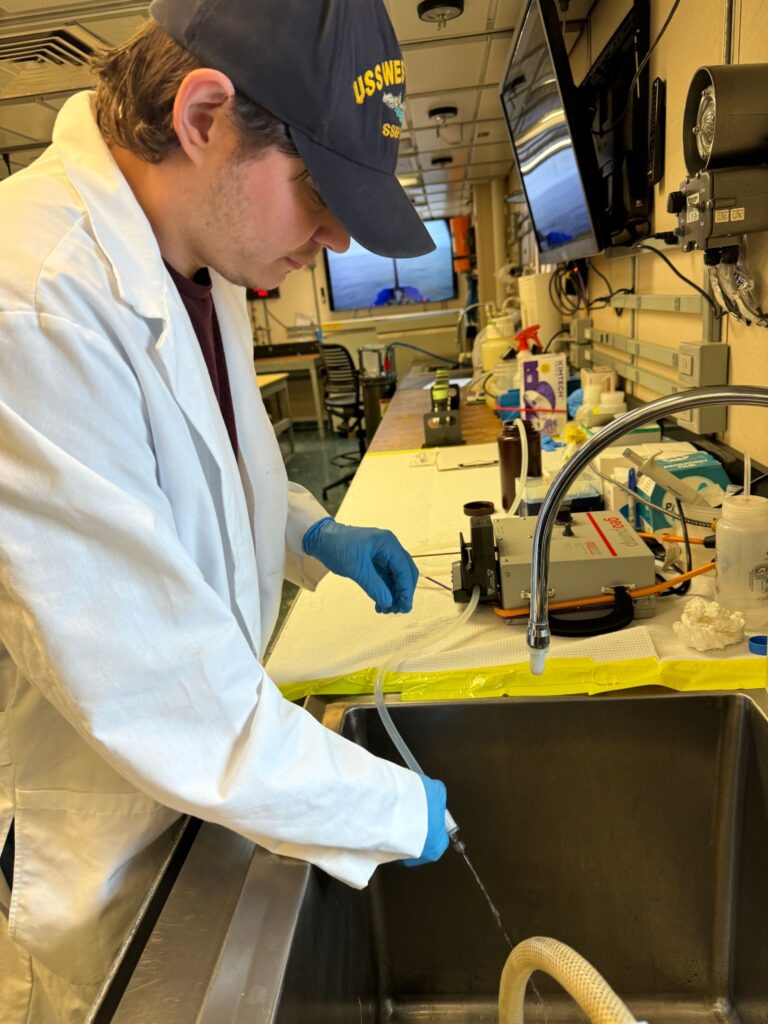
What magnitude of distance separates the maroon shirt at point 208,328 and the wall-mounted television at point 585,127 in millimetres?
1507

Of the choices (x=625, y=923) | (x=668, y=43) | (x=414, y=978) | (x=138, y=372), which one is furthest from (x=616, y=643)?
(x=668, y=43)

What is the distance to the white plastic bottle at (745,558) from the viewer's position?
0.97 meters

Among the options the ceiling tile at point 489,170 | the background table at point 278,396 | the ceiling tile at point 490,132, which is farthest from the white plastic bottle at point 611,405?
the ceiling tile at point 489,170

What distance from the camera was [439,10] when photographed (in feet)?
8.46

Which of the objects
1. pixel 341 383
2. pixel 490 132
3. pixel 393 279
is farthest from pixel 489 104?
pixel 393 279

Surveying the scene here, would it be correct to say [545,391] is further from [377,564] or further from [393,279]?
[393,279]

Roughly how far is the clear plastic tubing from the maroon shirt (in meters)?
0.39

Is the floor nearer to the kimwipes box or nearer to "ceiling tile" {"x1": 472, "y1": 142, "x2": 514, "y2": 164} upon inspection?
the kimwipes box

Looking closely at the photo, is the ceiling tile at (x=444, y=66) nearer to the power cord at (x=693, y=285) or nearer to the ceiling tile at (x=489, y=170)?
the power cord at (x=693, y=285)

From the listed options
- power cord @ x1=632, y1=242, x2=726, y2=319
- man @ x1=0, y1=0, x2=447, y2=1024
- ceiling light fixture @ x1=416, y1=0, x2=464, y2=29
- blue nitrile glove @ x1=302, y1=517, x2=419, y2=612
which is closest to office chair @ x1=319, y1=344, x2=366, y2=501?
ceiling light fixture @ x1=416, y1=0, x2=464, y2=29

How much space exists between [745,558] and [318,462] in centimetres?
545

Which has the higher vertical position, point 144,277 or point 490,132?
point 490,132

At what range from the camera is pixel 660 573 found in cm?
119

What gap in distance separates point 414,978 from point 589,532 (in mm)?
752
